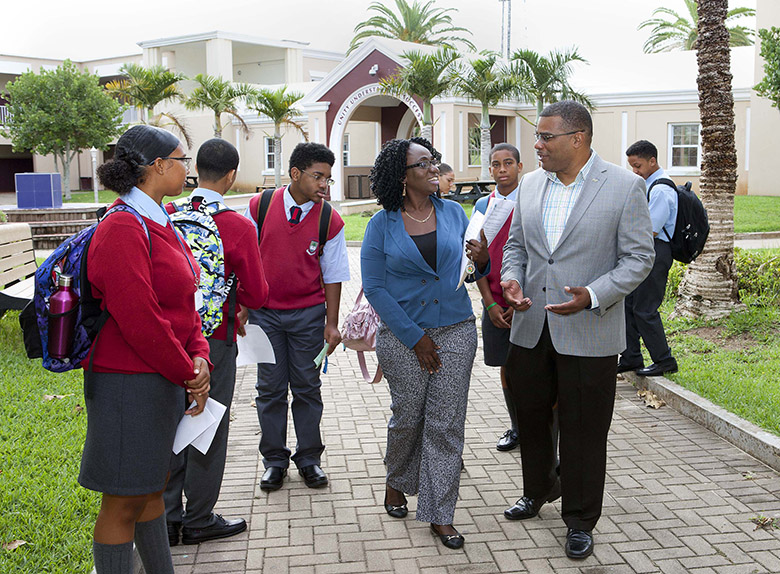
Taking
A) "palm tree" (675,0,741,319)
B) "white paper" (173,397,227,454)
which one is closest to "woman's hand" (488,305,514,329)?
"white paper" (173,397,227,454)

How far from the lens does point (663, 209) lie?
22.7ft

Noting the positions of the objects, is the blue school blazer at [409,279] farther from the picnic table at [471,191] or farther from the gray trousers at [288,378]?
the picnic table at [471,191]

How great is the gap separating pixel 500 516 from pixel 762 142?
85.9 feet

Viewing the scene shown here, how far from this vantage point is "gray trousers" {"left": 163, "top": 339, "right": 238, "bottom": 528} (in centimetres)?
429

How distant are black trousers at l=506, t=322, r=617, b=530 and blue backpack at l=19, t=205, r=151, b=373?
7.38 ft

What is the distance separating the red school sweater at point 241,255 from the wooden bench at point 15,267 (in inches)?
173

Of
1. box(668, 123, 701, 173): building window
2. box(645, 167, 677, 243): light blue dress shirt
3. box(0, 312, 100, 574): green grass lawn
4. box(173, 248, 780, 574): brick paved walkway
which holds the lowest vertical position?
box(173, 248, 780, 574): brick paved walkway

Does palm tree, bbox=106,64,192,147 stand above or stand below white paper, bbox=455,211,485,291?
above

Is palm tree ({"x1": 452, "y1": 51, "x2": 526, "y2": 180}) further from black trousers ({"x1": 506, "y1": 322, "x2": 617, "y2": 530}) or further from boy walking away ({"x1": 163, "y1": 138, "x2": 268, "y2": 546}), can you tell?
boy walking away ({"x1": 163, "y1": 138, "x2": 268, "y2": 546})

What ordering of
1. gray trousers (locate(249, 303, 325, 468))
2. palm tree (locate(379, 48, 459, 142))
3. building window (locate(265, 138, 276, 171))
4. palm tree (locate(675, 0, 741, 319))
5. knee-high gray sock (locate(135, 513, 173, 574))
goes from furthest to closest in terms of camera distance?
building window (locate(265, 138, 276, 171)), palm tree (locate(379, 48, 459, 142)), palm tree (locate(675, 0, 741, 319)), gray trousers (locate(249, 303, 325, 468)), knee-high gray sock (locate(135, 513, 173, 574))

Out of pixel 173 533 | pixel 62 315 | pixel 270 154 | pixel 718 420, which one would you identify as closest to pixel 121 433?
pixel 62 315

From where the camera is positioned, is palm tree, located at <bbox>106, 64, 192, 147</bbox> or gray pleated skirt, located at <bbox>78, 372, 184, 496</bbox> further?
palm tree, located at <bbox>106, 64, 192, 147</bbox>

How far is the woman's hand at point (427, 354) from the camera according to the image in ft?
13.9


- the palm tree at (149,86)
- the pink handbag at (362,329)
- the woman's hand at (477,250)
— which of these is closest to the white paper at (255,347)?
the pink handbag at (362,329)
